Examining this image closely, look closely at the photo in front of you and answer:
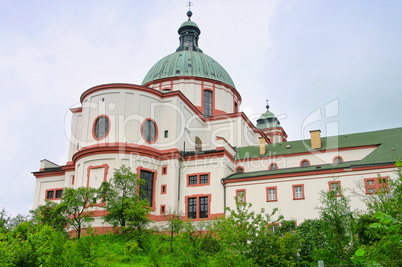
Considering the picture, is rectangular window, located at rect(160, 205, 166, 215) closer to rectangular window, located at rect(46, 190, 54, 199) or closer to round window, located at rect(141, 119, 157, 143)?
round window, located at rect(141, 119, 157, 143)

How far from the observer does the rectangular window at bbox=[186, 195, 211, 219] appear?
115 ft

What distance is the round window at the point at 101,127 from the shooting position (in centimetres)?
3609

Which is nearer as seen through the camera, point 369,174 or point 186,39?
point 369,174

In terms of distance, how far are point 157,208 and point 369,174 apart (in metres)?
17.9

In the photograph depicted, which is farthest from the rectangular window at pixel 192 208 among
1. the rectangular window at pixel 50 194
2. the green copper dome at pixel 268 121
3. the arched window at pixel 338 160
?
the green copper dome at pixel 268 121

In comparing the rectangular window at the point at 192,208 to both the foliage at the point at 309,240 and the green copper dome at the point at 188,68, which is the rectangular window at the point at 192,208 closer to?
the foliage at the point at 309,240

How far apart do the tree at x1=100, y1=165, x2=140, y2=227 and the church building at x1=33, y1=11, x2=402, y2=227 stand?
248 cm

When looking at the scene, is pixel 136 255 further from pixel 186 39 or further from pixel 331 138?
pixel 186 39

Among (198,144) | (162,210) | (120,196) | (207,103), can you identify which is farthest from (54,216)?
(207,103)

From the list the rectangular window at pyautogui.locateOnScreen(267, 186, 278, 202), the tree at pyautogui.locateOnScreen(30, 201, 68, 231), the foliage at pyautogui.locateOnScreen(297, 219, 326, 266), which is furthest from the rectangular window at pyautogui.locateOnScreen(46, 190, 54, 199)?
the foliage at pyautogui.locateOnScreen(297, 219, 326, 266)

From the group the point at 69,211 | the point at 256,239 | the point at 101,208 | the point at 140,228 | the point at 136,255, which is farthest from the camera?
the point at 101,208

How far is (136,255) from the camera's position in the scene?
25.9m

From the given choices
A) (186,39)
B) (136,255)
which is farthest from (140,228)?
(186,39)

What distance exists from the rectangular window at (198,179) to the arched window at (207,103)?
437 inches
